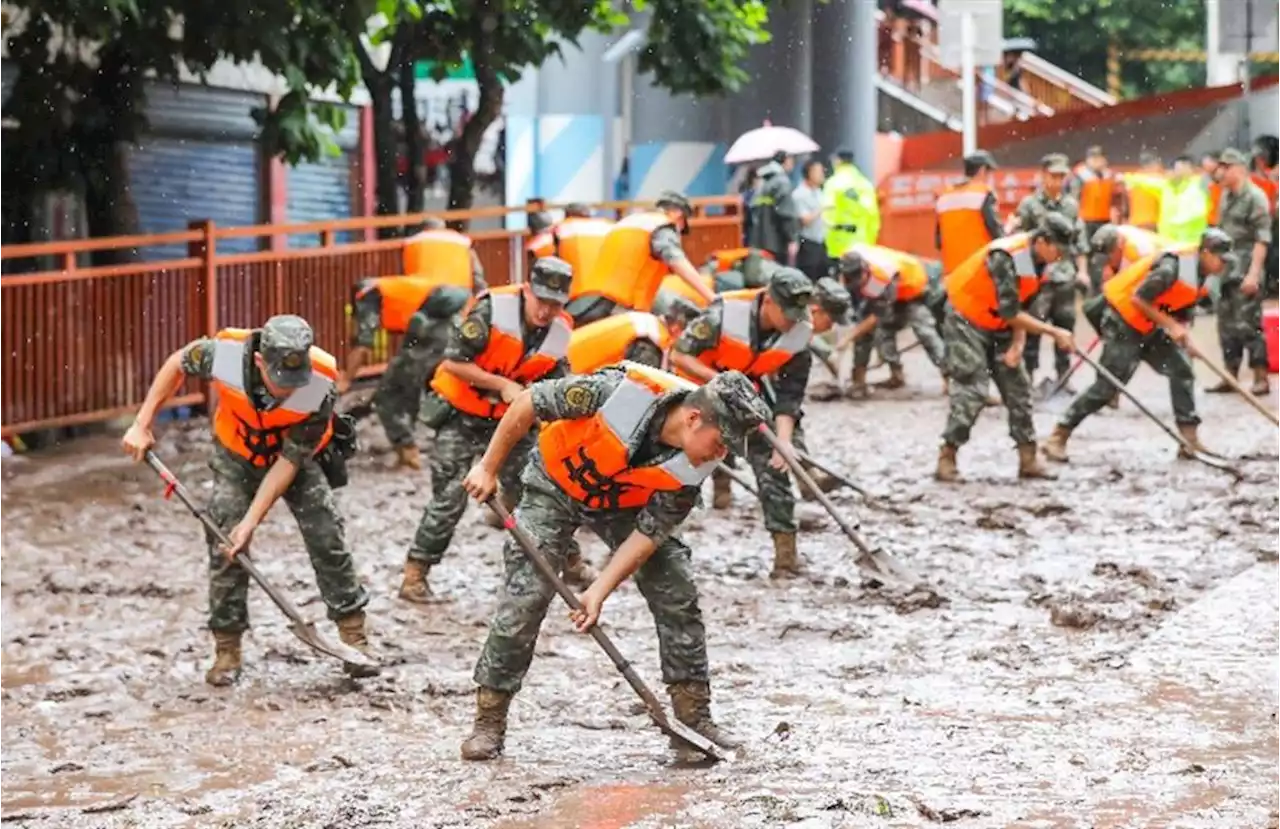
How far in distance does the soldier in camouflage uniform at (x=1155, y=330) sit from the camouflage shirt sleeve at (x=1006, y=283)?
841mm

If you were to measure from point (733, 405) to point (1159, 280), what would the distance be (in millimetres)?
7244

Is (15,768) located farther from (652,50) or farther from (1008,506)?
(652,50)

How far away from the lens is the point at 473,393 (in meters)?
9.98

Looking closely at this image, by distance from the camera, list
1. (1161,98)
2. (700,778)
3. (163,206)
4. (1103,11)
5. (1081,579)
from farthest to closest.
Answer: (1103,11) → (1161,98) → (163,206) → (1081,579) → (700,778)

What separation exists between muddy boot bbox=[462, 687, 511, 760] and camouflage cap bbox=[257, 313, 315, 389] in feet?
4.48

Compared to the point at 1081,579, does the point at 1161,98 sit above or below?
above

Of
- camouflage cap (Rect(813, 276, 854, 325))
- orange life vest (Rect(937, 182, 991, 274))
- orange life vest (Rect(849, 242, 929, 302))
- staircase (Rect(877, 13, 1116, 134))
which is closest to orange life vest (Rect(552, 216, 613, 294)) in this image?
camouflage cap (Rect(813, 276, 854, 325))

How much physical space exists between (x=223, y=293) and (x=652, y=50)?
515cm

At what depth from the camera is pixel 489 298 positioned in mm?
9812

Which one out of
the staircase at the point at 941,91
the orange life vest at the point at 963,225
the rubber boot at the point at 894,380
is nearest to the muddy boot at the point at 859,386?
the rubber boot at the point at 894,380

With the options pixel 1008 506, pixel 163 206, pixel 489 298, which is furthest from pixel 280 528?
pixel 163 206

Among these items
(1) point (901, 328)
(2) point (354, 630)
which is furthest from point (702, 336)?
(1) point (901, 328)

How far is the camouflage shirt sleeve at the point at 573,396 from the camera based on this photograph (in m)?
6.89

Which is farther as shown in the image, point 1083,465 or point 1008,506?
point 1083,465
